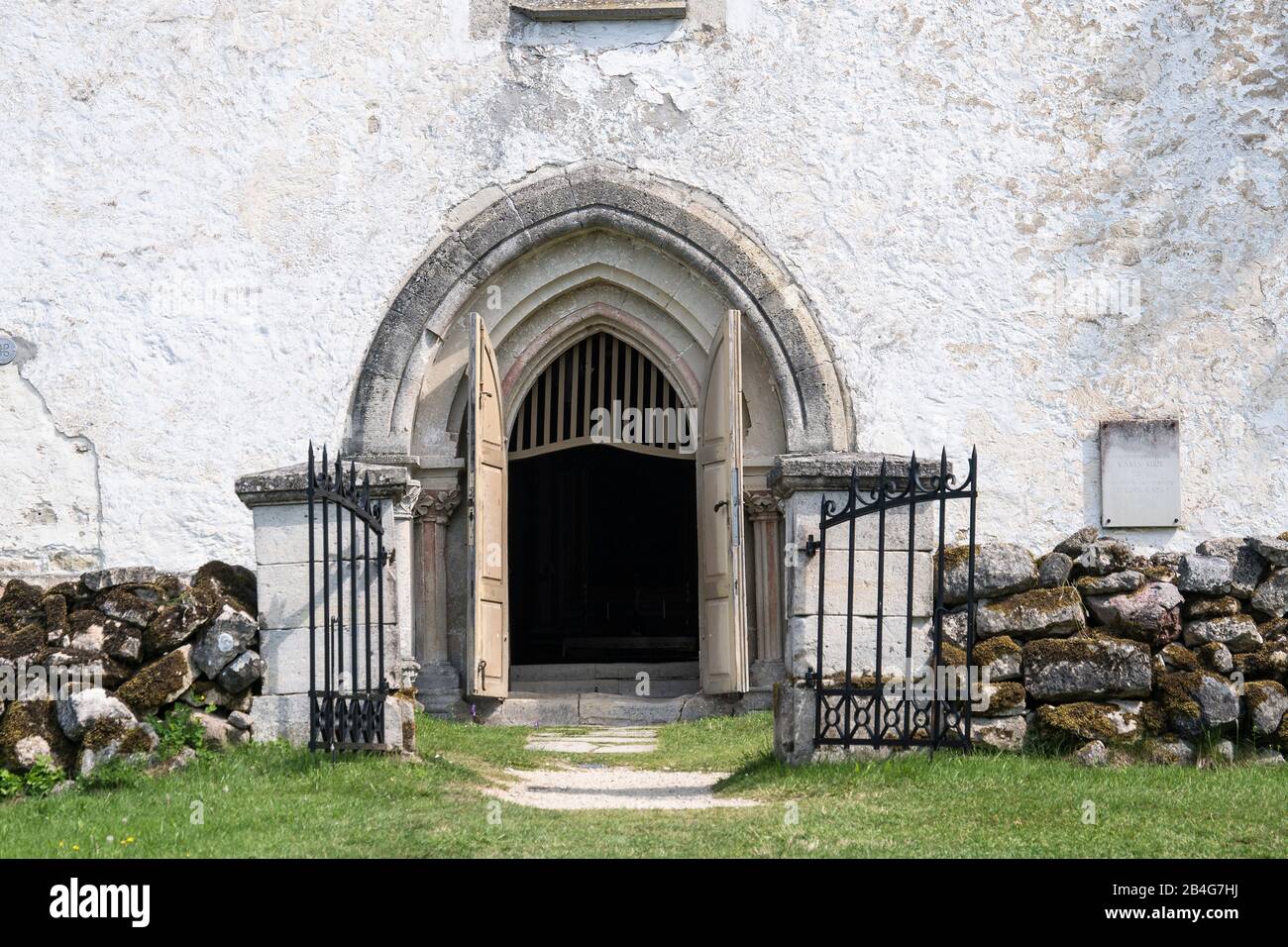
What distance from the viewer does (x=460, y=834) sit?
18.4ft

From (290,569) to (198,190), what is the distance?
12.4ft

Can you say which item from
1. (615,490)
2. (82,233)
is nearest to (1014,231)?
(82,233)

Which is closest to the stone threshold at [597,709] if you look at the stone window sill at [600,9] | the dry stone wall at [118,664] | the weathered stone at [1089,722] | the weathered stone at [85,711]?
the dry stone wall at [118,664]

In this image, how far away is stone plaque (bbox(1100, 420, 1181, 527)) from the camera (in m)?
9.81

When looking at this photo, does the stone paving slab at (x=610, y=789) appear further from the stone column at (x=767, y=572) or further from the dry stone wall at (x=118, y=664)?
the stone column at (x=767, y=572)

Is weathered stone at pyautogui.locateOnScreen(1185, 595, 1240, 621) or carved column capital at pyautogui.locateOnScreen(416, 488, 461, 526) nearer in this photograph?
weathered stone at pyautogui.locateOnScreen(1185, 595, 1240, 621)

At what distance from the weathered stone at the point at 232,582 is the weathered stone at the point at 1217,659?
4418mm

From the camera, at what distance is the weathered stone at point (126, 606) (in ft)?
24.4

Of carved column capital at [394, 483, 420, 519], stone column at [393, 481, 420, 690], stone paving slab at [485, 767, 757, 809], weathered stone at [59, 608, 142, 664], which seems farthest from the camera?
stone column at [393, 481, 420, 690]

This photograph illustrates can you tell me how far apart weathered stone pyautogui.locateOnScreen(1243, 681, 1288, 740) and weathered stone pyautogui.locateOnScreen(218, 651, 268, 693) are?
453 cm

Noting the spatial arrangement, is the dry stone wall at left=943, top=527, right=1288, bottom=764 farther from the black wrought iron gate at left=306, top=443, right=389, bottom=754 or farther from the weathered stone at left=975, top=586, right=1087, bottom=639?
the black wrought iron gate at left=306, top=443, right=389, bottom=754

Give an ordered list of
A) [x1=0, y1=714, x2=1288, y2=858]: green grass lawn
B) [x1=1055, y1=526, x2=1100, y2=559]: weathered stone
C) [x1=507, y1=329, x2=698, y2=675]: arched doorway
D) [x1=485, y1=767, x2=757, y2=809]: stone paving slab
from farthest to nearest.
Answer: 1. [x1=507, y1=329, x2=698, y2=675]: arched doorway
2. [x1=1055, y1=526, x2=1100, y2=559]: weathered stone
3. [x1=485, y1=767, x2=757, y2=809]: stone paving slab
4. [x1=0, y1=714, x2=1288, y2=858]: green grass lawn

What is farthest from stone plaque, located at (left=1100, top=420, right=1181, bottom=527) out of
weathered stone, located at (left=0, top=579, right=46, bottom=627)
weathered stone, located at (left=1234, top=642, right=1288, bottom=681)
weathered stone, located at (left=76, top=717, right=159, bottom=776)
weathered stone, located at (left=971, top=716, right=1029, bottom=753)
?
weathered stone, located at (left=0, top=579, right=46, bottom=627)

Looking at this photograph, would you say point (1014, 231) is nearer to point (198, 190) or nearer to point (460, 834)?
point (198, 190)
